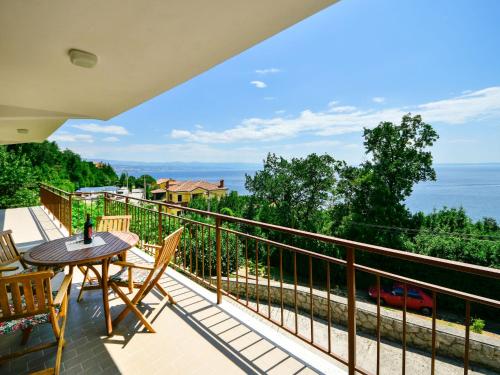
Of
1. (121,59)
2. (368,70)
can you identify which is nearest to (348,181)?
(368,70)

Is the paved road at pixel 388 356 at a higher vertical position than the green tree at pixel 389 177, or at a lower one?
lower

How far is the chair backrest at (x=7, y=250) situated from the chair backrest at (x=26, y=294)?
1.23 meters

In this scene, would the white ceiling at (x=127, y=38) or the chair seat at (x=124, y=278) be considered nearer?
the white ceiling at (x=127, y=38)

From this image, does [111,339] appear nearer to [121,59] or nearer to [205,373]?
[205,373]

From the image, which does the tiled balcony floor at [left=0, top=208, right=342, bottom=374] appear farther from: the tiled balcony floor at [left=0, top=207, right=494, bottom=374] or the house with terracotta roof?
the house with terracotta roof

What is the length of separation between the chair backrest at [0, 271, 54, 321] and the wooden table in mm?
366

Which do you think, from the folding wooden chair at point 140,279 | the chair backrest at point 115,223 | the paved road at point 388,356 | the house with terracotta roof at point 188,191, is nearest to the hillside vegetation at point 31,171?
the chair backrest at point 115,223

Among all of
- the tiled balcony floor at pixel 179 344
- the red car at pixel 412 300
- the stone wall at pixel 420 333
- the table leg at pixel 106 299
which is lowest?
the red car at pixel 412 300

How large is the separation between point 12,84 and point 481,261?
1968 centimetres

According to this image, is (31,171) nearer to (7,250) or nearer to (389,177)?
(7,250)

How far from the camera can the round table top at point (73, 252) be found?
2.19 m

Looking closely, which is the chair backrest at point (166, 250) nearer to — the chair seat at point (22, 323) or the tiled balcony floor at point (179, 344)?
the tiled balcony floor at point (179, 344)

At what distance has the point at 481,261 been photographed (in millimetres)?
13977

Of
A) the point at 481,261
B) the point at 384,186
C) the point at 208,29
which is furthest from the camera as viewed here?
the point at 384,186
